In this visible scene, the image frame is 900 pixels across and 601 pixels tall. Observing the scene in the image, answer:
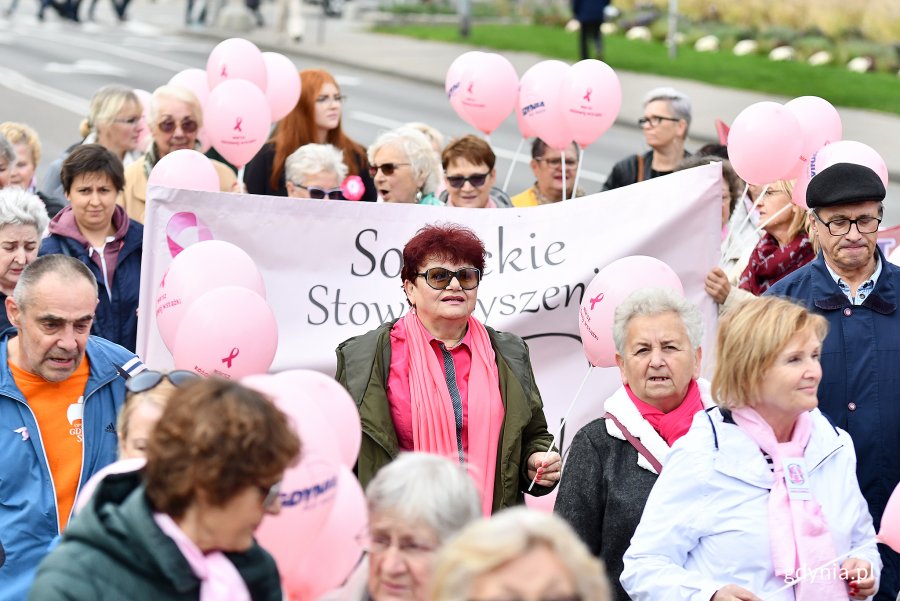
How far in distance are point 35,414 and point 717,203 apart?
3379mm

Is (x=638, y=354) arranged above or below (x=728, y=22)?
below

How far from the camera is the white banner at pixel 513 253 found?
A: 704 centimetres

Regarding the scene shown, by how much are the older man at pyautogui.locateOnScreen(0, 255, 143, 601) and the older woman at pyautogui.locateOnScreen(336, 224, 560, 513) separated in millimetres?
914

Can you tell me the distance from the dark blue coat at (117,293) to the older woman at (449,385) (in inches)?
68.9

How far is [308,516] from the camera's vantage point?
3.87 m

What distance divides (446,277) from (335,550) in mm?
1724

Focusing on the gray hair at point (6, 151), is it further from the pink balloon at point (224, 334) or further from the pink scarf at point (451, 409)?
the pink scarf at point (451, 409)

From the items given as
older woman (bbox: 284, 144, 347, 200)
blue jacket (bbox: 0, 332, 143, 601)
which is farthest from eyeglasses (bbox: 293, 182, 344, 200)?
blue jacket (bbox: 0, 332, 143, 601)

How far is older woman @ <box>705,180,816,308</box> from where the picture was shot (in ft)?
23.0

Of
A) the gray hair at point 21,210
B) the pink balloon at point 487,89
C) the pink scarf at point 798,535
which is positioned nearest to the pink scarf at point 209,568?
the pink scarf at point 798,535

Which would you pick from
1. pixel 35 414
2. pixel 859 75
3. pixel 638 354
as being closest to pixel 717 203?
pixel 638 354

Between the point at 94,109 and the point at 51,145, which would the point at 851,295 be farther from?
the point at 51,145

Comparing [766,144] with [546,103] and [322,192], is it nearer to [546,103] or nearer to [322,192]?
[546,103]

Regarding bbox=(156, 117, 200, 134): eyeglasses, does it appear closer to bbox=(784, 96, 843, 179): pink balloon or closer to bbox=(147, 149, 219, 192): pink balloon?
bbox=(147, 149, 219, 192): pink balloon
